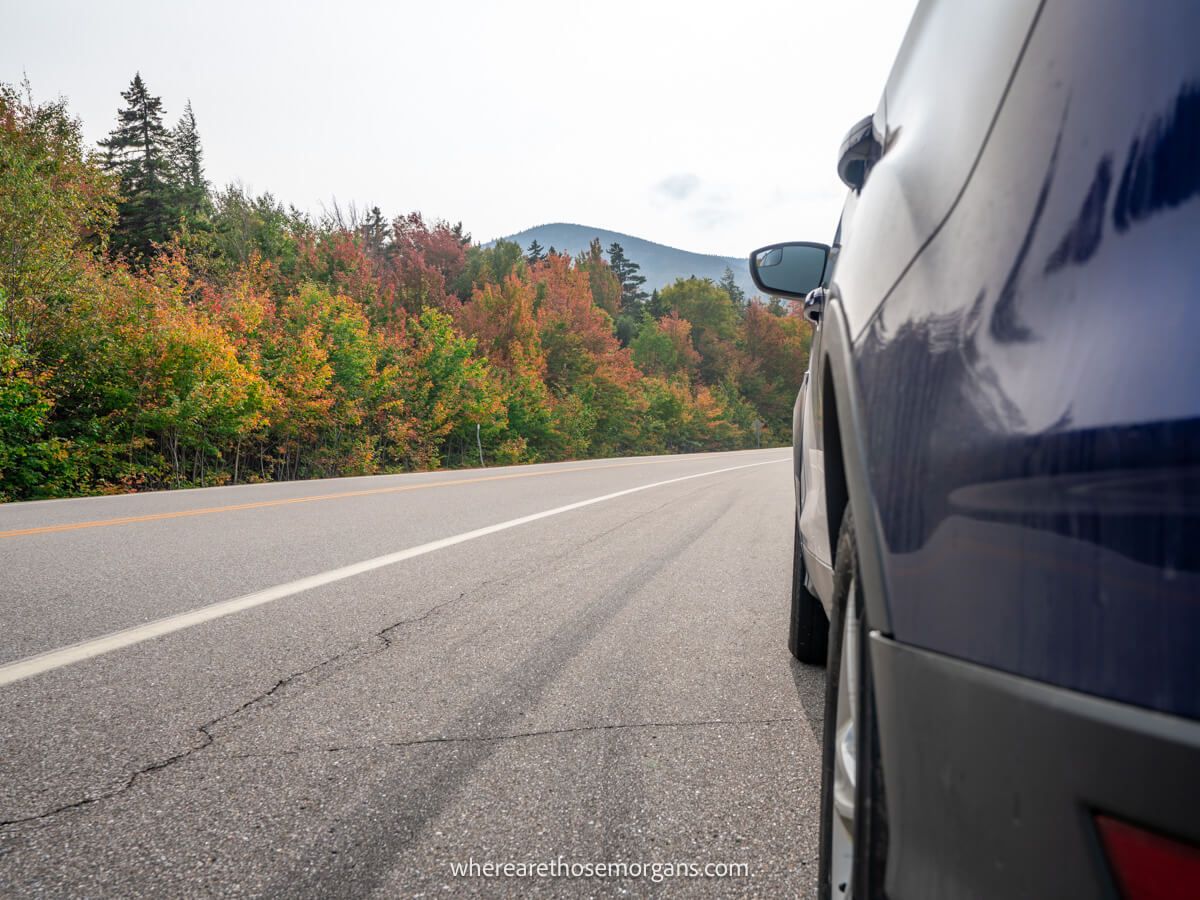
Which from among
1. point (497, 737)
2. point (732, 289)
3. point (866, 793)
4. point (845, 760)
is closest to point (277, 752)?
point (497, 737)

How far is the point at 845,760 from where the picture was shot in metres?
1.27

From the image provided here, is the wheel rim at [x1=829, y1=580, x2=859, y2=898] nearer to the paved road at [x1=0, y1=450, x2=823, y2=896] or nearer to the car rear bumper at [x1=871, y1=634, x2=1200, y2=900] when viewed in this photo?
the car rear bumper at [x1=871, y1=634, x2=1200, y2=900]

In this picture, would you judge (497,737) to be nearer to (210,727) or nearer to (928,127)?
(210,727)

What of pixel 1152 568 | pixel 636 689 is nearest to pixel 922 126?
pixel 1152 568

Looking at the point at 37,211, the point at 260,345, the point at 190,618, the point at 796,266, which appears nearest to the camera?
the point at 796,266

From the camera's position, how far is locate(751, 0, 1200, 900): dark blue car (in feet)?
2.08

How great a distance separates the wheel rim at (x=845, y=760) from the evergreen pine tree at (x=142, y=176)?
3552 centimetres

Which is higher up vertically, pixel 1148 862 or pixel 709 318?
pixel 709 318

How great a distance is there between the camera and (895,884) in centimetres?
92

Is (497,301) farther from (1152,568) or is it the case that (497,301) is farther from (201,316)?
(1152,568)

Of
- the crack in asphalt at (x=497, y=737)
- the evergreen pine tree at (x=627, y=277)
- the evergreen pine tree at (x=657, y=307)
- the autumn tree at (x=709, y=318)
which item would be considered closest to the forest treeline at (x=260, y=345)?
the autumn tree at (x=709, y=318)

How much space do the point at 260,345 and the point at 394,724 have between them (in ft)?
68.3

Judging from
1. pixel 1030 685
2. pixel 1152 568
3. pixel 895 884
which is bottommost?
pixel 895 884

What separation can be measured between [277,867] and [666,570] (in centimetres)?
349
